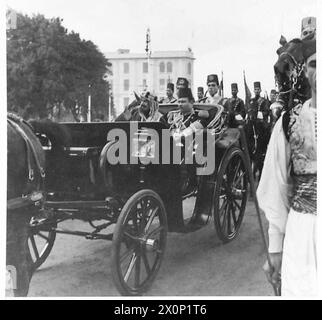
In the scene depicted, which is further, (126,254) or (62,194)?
(62,194)

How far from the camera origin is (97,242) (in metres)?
4.66

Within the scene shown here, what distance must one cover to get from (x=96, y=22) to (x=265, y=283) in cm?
221

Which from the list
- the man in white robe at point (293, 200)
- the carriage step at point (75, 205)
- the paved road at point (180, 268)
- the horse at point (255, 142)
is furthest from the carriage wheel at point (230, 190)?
the man in white robe at point (293, 200)

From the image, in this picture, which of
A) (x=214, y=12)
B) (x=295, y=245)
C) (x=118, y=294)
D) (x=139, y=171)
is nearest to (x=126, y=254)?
(x=118, y=294)

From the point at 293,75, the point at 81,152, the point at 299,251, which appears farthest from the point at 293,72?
the point at 81,152

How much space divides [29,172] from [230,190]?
2.37 m

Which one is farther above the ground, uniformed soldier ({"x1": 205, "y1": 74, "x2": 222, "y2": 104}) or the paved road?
uniformed soldier ({"x1": 205, "y1": 74, "x2": 222, "y2": 104})

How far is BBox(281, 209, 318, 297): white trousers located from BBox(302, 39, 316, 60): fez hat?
0.79 metres

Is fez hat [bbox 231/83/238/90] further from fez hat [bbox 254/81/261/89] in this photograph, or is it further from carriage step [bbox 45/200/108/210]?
carriage step [bbox 45/200/108/210]

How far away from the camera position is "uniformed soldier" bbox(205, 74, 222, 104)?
4.05m

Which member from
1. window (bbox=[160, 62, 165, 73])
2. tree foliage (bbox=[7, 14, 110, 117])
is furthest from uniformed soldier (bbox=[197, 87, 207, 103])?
tree foliage (bbox=[7, 14, 110, 117])

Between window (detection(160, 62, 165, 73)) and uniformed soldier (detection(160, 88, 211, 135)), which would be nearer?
window (detection(160, 62, 165, 73))
